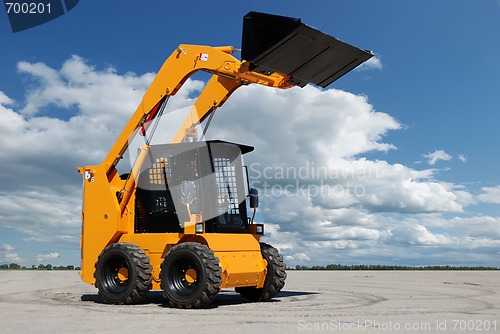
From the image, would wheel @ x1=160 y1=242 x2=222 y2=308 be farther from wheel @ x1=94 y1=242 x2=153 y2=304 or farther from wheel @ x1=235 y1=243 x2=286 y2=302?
wheel @ x1=235 y1=243 x2=286 y2=302

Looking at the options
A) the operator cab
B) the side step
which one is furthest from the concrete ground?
the side step

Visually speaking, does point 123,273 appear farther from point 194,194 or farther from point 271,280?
point 271,280

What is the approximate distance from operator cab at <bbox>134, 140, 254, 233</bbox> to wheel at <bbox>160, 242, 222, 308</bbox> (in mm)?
959

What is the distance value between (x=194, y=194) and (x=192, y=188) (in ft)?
0.50

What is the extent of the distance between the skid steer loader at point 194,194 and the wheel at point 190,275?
0.02 meters

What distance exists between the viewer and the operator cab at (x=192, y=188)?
1302 cm

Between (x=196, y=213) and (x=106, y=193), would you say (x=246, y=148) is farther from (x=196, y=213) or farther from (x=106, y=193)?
(x=106, y=193)

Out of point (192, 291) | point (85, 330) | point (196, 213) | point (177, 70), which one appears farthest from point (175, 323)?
point (177, 70)

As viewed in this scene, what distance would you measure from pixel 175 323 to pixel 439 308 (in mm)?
5931

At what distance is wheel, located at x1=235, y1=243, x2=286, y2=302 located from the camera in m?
13.7

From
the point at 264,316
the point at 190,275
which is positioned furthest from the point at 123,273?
the point at 264,316

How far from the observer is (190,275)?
12195 mm

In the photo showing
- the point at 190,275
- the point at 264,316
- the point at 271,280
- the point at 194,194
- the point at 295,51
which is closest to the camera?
the point at 264,316

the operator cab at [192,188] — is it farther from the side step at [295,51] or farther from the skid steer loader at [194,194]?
the side step at [295,51]
